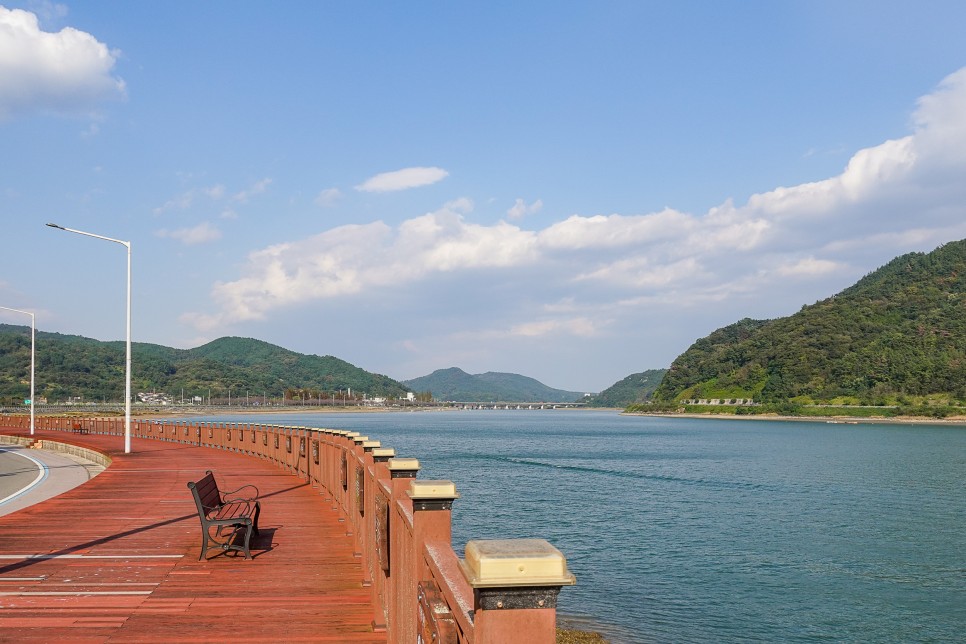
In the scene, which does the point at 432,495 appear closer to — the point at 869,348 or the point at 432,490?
the point at 432,490

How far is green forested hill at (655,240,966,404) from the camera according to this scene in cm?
14688

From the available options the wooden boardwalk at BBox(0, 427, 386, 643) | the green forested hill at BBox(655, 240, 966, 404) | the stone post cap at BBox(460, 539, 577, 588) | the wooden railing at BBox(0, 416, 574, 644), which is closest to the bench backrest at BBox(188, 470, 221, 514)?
the wooden boardwalk at BBox(0, 427, 386, 643)

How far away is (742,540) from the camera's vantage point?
27.2m

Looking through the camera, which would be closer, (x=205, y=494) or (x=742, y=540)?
(x=205, y=494)

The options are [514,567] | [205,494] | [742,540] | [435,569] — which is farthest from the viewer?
[742,540]

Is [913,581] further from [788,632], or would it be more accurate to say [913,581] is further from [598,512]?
[598,512]

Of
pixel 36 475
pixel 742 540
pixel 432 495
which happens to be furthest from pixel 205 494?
pixel 742 540

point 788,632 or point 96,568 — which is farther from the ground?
point 96,568

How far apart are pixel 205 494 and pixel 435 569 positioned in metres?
7.19

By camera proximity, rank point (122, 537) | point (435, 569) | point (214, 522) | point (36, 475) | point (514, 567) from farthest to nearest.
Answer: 1. point (36, 475)
2. point (122, 537)
3. point (214, 522)
4. point (435, 569)
5. point (514, 567)

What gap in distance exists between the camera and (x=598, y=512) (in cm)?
3241

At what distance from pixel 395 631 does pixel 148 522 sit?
813cm

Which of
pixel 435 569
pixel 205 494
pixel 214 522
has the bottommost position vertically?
pixel 214 522

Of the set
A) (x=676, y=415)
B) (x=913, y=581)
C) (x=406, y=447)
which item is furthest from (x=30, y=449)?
(x=676, y=415)
